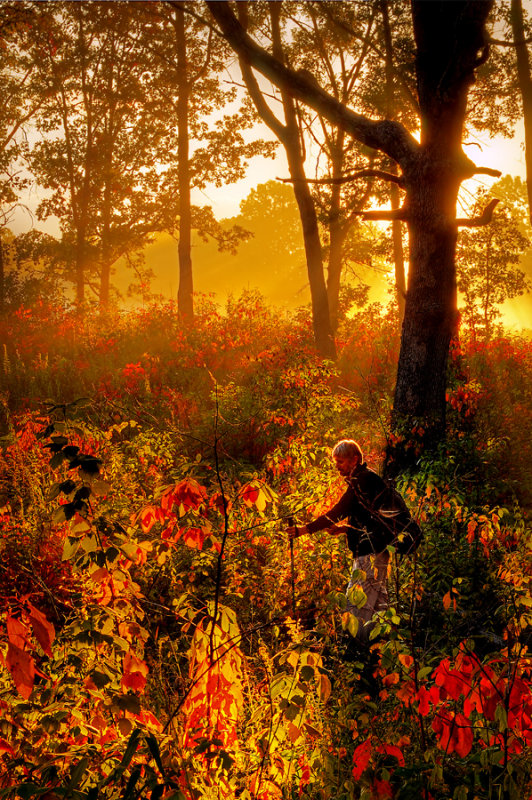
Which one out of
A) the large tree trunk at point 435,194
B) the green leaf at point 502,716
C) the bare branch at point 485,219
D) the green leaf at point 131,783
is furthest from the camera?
the bare branch at point 485,219

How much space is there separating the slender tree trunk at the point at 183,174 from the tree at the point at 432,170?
26.0ft

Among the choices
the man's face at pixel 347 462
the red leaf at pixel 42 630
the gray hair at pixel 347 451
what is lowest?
the man's face at pixel 347 462

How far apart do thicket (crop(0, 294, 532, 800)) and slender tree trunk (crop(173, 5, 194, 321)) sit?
337cm

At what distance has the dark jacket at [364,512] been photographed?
3.92m

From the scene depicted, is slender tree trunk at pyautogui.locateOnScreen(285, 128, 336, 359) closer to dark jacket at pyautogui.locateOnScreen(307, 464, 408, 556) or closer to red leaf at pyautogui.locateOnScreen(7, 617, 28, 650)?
dark jacket at pyautogui.locateOnScreen(307, 464, 408, 556)

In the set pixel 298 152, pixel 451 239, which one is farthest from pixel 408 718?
pixel 298 152

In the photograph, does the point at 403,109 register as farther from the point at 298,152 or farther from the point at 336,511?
the point at 336,511

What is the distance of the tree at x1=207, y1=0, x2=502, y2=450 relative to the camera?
627cm

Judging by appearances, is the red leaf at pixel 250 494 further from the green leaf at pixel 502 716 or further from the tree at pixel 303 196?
the tree at pixel 303 196

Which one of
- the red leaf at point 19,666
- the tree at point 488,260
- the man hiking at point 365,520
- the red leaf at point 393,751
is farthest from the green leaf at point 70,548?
the tree at point 488,260

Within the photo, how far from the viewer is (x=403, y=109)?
47.4 ft

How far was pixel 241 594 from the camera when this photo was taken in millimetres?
3717

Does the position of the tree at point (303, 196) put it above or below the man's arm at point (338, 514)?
above

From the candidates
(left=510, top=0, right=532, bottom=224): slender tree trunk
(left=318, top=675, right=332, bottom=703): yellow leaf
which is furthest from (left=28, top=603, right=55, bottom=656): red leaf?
(left=510, top=0, right=532, bottom=224): slender tree trunk
